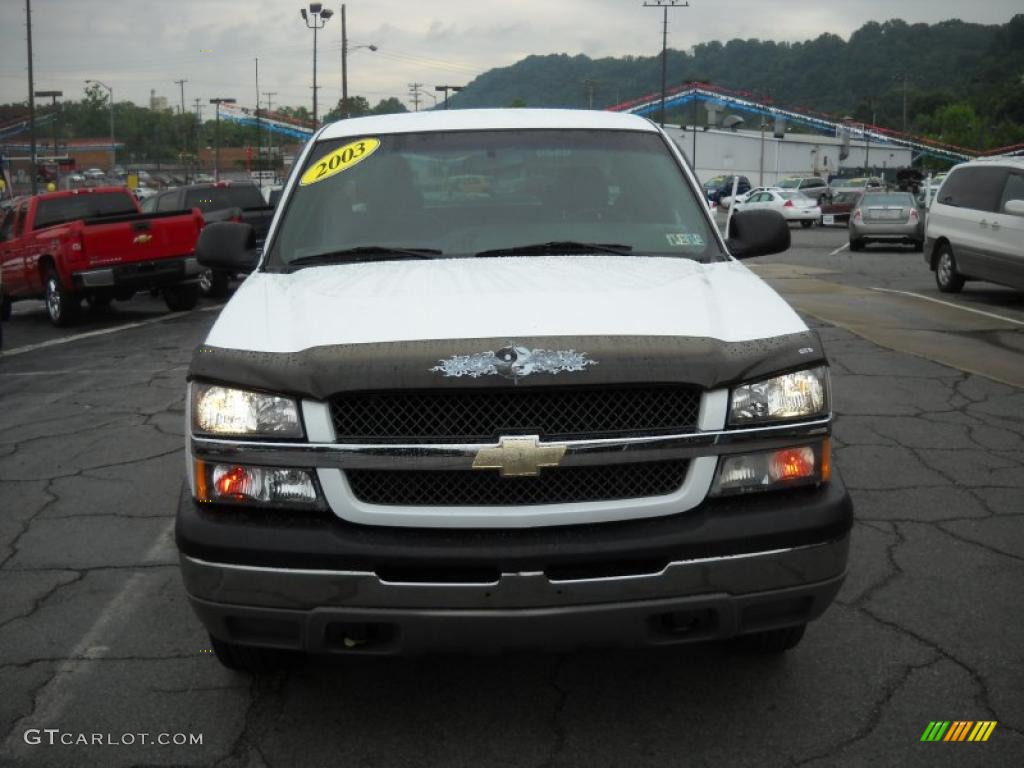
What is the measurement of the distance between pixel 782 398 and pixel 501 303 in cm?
84

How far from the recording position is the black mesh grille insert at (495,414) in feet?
9.66

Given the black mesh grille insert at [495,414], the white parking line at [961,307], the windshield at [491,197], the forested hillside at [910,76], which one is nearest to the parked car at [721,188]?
the white parking line at [961,307]

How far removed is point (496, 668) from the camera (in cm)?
370

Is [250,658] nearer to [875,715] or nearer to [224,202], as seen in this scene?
[875,715]

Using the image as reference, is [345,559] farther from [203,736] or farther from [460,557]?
[203,736]

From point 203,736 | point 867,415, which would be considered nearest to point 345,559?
point 203,736

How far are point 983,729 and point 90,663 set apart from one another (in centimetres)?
281

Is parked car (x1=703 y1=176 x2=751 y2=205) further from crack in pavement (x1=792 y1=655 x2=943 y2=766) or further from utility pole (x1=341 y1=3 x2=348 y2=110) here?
crack in pavement (x1=792 y1=655 x2=943 y2=766)

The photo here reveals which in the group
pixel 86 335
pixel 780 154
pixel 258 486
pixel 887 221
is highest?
pixel 780 154

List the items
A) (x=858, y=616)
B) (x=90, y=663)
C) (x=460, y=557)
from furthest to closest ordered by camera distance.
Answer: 1. (x=858, y=616)
2. (x=90, y=663)
3. (x=460, y=557)

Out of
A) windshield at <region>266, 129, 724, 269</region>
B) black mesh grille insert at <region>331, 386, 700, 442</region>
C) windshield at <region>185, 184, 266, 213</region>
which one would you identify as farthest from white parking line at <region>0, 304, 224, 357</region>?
black mesh grille insert at <region>331, 386, 700, 442</region>

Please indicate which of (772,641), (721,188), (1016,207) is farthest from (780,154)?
(772,641)

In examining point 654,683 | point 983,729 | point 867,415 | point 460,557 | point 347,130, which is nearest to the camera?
point 460,557

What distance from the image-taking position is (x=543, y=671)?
3689 mm
